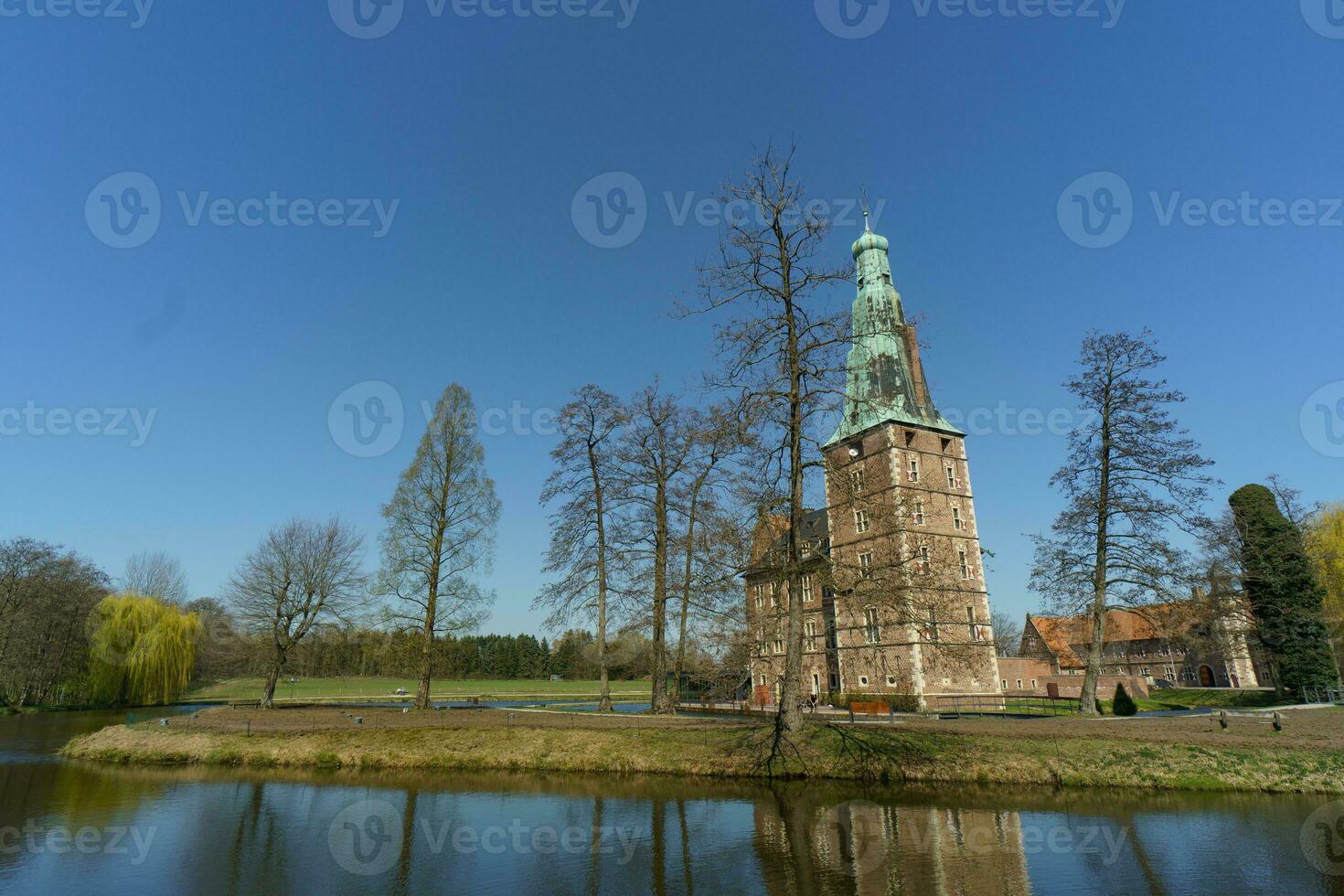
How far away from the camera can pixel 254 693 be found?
5875cm

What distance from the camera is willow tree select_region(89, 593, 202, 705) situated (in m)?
44.4

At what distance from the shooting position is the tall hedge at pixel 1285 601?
3347 cm

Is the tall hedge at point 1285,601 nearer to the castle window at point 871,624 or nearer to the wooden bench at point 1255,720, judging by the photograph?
the wooden bench at point 1255,720

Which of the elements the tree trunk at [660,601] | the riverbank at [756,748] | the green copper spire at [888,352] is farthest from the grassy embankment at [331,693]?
the green copper spire at [888,352]

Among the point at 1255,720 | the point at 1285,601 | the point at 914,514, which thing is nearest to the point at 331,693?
the point at 914,514

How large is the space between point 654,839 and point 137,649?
48.8m

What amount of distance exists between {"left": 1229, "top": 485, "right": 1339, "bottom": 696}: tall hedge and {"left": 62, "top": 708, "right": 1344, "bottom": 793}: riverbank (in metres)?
16.4

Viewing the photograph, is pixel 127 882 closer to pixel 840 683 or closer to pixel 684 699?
pixel 684 699

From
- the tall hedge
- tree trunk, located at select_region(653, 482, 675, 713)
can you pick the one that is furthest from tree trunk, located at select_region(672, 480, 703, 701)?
the tall hedge

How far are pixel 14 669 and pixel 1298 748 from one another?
229 feet

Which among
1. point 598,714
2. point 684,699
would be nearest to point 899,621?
point 598,714

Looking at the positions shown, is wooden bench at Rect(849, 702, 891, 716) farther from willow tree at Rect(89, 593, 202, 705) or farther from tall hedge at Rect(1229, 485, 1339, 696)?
willow tree at Rect(89, 593, 202, 705)

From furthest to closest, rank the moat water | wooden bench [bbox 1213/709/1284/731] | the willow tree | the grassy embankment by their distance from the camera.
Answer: the grassy embankment, the willow tree, wooden bench [bbox 1213/709/1284/731], the moat water

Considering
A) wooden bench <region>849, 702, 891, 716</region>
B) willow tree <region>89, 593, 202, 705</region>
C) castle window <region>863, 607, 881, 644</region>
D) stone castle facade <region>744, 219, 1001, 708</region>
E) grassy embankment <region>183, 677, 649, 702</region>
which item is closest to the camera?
castle window <region>863, 607, 881, 644</region>
